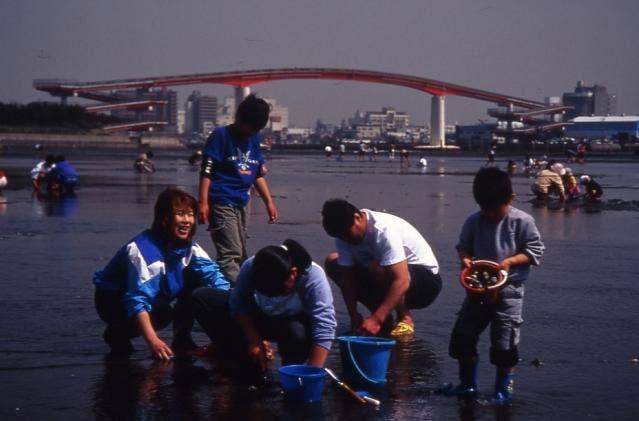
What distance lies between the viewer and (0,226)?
1441cm

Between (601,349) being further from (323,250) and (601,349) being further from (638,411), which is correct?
(323,250)

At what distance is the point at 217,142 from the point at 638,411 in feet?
12.0

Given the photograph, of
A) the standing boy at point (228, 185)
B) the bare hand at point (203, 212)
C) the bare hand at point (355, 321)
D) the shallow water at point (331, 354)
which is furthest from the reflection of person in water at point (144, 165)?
the bare hand at point (355, 321)

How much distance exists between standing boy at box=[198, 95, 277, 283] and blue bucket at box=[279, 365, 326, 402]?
232cm

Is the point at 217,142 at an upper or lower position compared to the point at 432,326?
upper

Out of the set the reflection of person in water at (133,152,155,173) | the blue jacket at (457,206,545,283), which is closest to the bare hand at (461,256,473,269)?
the blue jacket at (457,206,545,283)

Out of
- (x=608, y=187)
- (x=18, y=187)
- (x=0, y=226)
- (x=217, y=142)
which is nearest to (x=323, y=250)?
(x=217, y=142)

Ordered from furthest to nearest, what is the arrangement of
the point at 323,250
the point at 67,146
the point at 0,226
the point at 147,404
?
the point at 67,146 < the point at 0,226 < the point at 323,250 < the point at 147,404

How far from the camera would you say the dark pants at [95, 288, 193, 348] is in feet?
20.1

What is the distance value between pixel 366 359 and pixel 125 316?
1.53 metres

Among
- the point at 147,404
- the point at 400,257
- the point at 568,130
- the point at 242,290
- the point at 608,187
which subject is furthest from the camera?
the point at 568,130

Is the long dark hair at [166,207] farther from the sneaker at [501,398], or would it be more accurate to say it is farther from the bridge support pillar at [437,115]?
the bridge support pillar at [437,115]

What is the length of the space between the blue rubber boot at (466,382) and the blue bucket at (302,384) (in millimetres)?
727

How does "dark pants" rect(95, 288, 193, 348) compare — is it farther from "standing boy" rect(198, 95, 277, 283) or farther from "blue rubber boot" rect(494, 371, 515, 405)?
"blue rubber boot" rect(494, 371, 515, 405)
